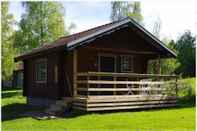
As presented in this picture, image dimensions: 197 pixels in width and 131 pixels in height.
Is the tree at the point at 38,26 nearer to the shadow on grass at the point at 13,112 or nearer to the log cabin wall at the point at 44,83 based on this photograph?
the log cabin wall at the point at 44,83

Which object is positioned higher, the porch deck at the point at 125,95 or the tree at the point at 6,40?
the tree at the point at 6,40

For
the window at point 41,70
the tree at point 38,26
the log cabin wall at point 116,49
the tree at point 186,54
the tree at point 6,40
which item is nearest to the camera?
the log cabin wall at point 116,49

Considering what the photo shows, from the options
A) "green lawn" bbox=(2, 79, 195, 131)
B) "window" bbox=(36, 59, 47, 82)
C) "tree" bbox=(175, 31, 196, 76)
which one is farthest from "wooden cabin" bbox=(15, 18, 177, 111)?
"tree" bbox=(175, 31, 196, 76)

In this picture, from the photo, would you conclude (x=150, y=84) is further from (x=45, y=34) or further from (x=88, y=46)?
(x=45, y=34)

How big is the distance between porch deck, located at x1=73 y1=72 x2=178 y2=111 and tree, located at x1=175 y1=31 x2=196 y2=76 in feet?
111

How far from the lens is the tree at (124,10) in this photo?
152 ft

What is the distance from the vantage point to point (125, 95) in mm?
19250

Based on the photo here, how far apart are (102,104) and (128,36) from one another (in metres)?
4.85

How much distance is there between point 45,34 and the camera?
46656 mm

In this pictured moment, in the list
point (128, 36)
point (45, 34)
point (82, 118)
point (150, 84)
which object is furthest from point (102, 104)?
point (45, 34)

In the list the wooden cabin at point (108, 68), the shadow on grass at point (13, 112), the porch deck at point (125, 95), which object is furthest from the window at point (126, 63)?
the shadow on grass at point (13, 112)

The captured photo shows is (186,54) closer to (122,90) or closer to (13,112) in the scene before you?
(122,90)

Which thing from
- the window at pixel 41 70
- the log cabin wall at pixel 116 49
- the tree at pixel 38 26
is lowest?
the window at pixel 41 70

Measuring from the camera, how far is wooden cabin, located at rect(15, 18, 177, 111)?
18859 mm
